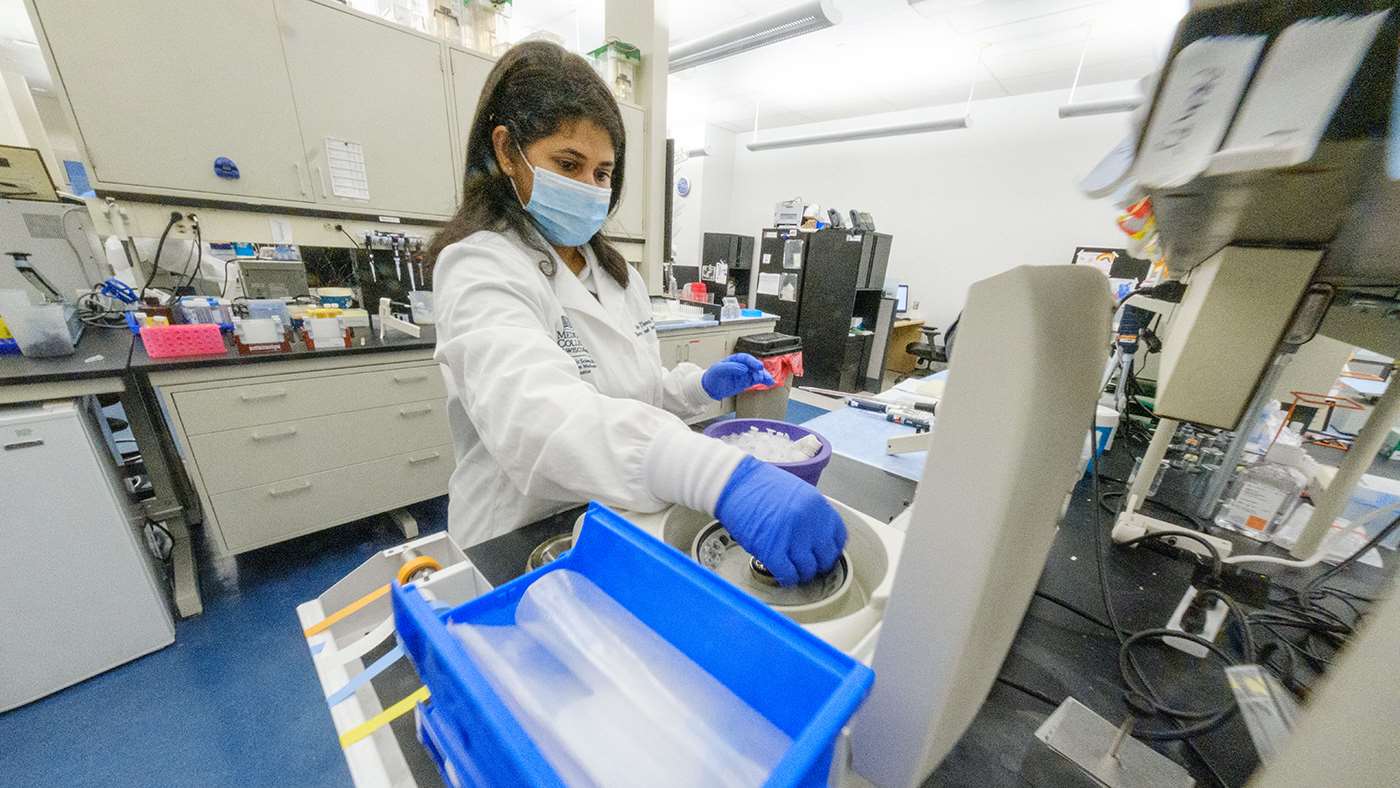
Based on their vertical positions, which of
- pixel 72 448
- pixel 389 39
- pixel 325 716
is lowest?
pixel 325 716

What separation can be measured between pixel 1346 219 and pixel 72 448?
7.36 ft

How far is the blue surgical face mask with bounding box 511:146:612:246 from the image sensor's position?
33.3 inches

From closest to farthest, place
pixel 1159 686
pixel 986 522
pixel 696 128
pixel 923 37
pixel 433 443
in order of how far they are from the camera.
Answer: pixel 986 522 < pixel 1159 686 < pixel 433 443 < pixel 923 37 < pixel 696 128

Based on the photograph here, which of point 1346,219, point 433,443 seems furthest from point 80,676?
point 1346,219

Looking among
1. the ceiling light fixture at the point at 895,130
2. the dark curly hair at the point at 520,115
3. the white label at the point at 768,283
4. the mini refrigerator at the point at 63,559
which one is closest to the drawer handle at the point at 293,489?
the mini refrigerator at the point at 63,559

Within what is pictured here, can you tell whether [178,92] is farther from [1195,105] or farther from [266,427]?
[1195,105]

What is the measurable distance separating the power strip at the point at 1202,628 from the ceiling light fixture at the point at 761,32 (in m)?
3.03

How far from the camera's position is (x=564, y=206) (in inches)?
34.3

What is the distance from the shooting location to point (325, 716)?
1.21 metres

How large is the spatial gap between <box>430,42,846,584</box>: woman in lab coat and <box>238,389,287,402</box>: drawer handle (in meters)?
1.09

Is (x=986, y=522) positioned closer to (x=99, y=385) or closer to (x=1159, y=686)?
(x=1159, y=686)

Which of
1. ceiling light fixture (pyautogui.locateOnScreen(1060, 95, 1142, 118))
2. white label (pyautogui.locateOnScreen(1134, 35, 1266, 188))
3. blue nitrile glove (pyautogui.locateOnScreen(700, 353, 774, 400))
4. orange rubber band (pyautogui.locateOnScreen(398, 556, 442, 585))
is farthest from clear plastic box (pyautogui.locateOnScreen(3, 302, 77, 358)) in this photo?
ceiling light fixture (pyautogui.locateOnScreen(1060, 95, 1142, 118))

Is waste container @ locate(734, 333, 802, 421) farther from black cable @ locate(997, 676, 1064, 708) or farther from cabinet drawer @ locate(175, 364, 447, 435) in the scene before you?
black cable @ locate(997, 676, 1064, 708)

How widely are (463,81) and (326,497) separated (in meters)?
1.91
